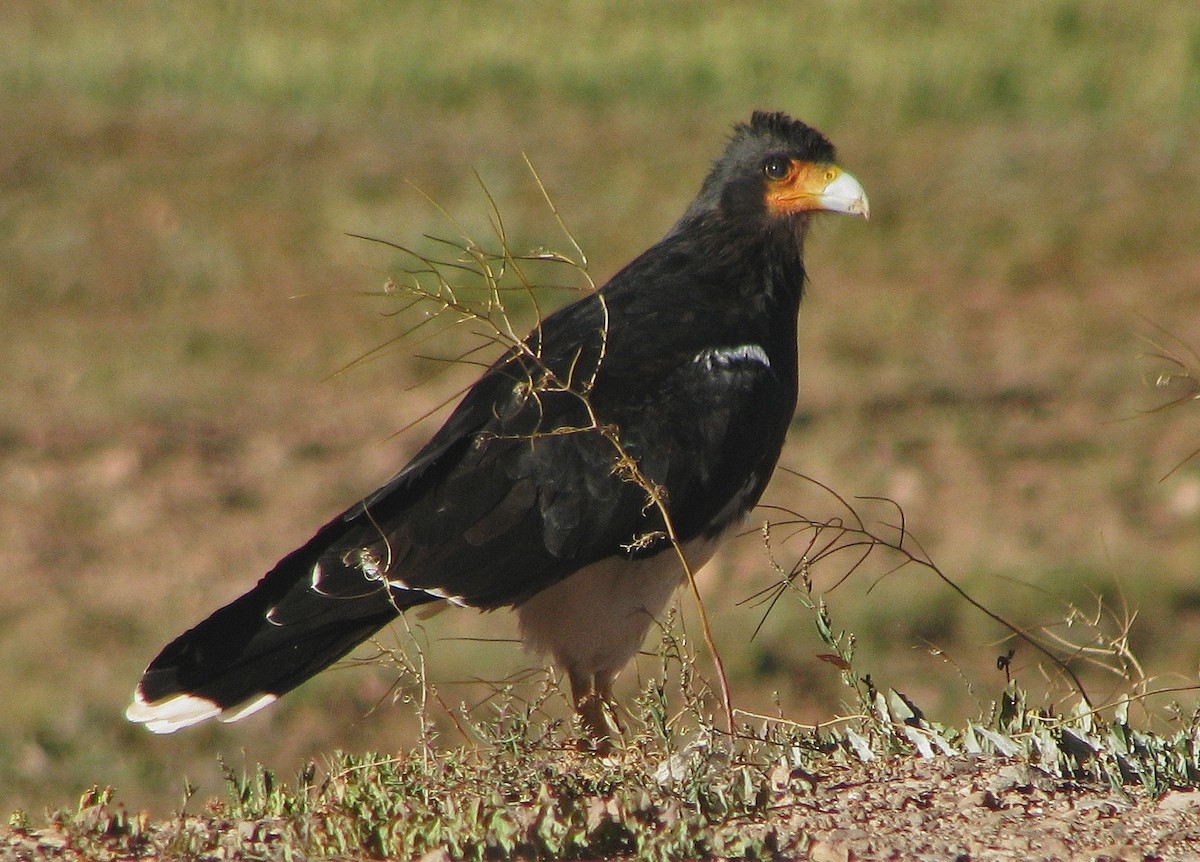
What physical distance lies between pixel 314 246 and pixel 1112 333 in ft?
17.5

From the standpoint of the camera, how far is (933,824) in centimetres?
360

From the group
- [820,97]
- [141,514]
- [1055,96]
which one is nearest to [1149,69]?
[1055,96]

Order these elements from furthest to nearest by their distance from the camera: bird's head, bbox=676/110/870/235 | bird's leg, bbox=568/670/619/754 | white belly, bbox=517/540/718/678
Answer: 1. bird's head, bbox=676/110/870/235
2. bird's leg, bbox=568/670/619/754
3. white belly, bbox=517/540/718/678

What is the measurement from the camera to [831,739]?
163 inches

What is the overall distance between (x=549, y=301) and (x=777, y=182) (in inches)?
247

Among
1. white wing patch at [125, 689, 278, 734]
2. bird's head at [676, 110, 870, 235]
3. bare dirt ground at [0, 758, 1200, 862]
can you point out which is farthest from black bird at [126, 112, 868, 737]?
bare dirt ground at [0, 758, 1200, 862]

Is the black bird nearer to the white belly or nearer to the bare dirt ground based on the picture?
the white belly

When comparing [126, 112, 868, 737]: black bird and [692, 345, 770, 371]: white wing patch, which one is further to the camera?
[692, 345, 770, 371]: white wing patch

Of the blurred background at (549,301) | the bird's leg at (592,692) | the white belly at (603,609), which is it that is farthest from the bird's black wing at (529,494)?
the blurred background at (549,301)

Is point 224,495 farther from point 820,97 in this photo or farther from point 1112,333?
point 820,97

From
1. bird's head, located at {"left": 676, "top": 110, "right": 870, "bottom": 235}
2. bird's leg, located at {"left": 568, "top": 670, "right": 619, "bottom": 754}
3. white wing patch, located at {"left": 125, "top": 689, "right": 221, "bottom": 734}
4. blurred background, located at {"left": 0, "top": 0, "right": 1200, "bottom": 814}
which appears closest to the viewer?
white wing patch, located at {"left": 125, "top": 689, "right": 221, "bottom": 734}

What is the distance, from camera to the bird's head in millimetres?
5578

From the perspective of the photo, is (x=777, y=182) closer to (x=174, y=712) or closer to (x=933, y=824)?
(x=174, y=712)

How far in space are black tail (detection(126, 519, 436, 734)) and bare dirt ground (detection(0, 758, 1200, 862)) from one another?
61 cm
